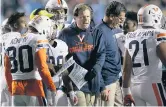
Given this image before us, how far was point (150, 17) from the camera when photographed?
7.11 m

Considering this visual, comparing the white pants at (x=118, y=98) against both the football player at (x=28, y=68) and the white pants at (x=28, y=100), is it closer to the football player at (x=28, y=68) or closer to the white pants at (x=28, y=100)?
the football player at (x=28, y=68)

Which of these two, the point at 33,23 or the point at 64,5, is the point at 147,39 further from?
the point at 64,5

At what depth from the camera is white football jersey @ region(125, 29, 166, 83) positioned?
6824 mm

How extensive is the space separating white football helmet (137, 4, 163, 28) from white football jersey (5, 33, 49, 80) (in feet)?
3.71

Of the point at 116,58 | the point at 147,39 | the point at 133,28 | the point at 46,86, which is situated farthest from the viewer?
the point at 133,28

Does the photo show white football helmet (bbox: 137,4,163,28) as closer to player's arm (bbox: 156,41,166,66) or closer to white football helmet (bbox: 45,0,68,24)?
player's arm (bbox: 156,41,166,66)

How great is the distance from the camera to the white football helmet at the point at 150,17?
7090mm

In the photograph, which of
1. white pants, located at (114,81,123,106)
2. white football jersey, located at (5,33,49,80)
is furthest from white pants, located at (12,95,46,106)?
white pants, located at (114,81,123,106)

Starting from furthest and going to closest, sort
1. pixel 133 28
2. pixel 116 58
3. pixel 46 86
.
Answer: pixel 133 28, pixel 116 58, pixel 46 86

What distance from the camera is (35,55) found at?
691cm

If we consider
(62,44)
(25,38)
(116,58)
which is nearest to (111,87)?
(116,58)

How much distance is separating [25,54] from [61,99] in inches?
41.4

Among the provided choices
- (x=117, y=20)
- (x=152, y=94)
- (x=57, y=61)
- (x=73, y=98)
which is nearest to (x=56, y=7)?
(x=117, y=20)

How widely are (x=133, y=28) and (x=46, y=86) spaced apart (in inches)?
69.8
